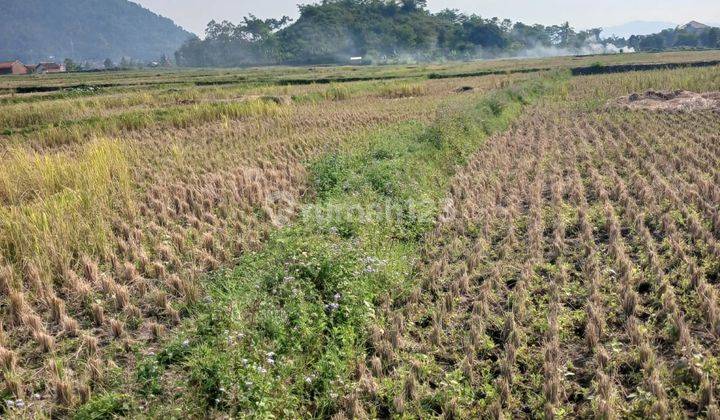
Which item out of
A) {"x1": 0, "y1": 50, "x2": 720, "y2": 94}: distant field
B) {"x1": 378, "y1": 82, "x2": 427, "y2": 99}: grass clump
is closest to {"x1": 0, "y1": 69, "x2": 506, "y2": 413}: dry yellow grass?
{"x1": 378, "y1": 82, "x2": 427, "y2": 99}: grass clump

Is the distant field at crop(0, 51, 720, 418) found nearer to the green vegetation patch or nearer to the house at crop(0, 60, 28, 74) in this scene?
the green vegetation patch

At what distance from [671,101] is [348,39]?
83.3m

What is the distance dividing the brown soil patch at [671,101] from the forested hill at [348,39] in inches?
2822

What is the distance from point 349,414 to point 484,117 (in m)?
11.4

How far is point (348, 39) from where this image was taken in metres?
93.1

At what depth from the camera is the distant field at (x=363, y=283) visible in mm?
3297

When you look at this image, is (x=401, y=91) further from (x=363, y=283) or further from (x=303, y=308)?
(x=303, y=308)

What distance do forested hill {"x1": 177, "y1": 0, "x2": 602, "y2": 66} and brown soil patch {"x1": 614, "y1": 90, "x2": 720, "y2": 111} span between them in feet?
235

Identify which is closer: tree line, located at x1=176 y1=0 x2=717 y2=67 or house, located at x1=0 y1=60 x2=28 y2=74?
house, located at x1=0 y1=60 x2=28 y2=74

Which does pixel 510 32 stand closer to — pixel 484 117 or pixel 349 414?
pixel 484 117

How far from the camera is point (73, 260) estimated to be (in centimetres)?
516

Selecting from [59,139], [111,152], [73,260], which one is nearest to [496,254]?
[73,260]

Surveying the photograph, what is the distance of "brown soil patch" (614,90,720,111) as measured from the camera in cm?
1490

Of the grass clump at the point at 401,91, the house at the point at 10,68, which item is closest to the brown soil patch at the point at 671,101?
the grass clump at the point at 401,91
